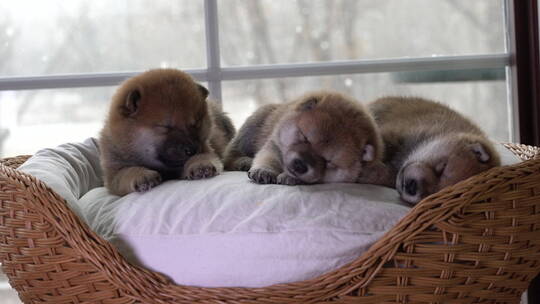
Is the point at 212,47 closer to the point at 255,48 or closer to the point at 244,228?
the point at 255,48

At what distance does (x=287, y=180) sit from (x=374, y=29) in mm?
2141

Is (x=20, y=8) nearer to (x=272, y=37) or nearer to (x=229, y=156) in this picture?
(x=272, y=37)

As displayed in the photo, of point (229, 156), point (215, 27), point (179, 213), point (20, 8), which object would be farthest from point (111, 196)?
point (20, 8)

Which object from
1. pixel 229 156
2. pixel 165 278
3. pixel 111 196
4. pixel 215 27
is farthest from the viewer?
pixel 215 27

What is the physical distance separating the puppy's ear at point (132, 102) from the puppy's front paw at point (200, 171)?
35cm

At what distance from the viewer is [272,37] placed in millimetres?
4184

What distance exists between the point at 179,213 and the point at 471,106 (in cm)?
280

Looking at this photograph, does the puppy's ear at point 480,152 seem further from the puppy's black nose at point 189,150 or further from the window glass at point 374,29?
the window glass at point 374,29

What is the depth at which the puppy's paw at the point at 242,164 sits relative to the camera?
2.90m

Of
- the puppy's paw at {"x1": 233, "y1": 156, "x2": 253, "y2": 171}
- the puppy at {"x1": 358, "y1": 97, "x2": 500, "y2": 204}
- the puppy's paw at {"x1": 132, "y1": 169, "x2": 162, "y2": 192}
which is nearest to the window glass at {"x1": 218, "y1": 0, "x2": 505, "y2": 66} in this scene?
the puppy at {"x1": 358, "y1": 97, "x2": 500, "y2": 204}

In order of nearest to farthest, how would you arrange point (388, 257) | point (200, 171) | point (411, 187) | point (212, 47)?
point (388, 257)
point (411, 187)
point (200, 171)
point (212, 47)

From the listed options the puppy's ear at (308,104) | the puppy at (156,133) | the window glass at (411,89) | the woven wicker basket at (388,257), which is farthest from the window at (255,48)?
the woven wicker basket at (388,257)

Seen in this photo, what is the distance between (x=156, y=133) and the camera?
2.52m

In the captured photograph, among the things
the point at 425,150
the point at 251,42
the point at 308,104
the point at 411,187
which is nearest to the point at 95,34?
the point at 251,42
